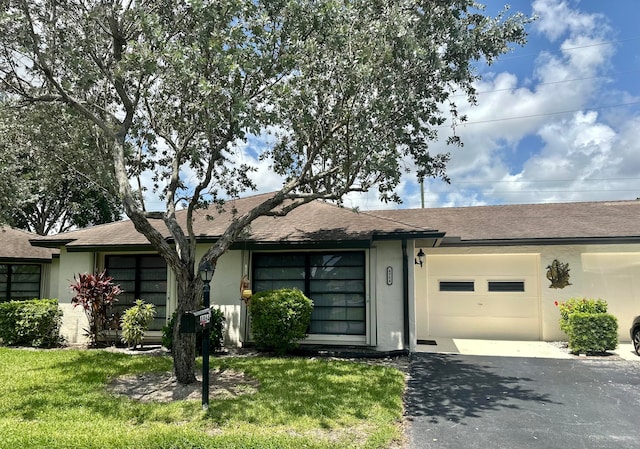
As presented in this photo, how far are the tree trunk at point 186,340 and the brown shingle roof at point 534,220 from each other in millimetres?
6928

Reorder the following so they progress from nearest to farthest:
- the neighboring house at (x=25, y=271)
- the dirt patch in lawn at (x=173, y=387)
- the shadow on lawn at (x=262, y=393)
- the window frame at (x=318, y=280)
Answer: the shadow on lawn at (x=262, y=393) → the dirt patch in lawn at (x=173, y=387) → the window frame at (x=318, y=280) → the neighboring house at (x=25, y=271)

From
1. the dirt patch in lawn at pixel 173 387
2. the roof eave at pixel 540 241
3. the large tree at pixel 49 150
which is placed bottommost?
the dirt patch in lawn at pixel 173 387

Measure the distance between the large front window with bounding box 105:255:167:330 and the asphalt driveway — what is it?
693 centimetres

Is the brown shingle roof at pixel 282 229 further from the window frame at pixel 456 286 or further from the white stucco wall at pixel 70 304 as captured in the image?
the window frame at pixel 456 286

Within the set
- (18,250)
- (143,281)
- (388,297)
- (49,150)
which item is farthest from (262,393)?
(18,250)

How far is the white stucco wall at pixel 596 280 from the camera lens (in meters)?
11.6

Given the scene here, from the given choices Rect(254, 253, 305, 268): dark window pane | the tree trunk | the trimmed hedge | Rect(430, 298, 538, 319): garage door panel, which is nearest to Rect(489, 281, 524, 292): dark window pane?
Rect(430, 298, 538, 319): garage door panel

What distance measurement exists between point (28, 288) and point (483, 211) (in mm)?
16293

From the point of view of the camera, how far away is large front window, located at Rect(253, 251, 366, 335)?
34.6 feet

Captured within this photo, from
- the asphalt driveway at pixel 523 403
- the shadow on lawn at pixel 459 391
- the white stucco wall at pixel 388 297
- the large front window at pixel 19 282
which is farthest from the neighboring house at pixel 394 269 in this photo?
the large front window at pixel 19 282

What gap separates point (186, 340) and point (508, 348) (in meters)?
7.79

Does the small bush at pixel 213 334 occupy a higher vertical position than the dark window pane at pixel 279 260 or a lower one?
lower

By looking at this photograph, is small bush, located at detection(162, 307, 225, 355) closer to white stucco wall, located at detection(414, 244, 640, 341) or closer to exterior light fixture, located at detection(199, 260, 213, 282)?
exterior light fixture, located at detection(199, 260, 213, 282)

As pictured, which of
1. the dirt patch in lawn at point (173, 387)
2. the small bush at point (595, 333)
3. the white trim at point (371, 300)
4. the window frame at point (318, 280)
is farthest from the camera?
the window frame at point (318, 280)
